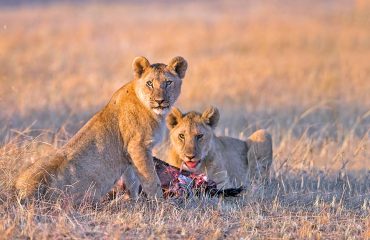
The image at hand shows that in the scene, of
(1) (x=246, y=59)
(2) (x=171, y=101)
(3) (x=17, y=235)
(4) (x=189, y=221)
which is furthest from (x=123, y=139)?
(1) (x=246, y=59)

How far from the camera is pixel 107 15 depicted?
99.7ft

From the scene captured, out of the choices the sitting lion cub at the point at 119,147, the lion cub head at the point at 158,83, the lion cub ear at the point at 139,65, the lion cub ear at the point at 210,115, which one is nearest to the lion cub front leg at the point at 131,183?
the sitting lion cub at the point at 119,147

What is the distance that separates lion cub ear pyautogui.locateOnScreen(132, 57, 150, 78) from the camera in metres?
7.09

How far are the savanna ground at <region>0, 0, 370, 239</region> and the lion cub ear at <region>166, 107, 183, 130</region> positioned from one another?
3.73 ft

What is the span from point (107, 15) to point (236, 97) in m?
17.5

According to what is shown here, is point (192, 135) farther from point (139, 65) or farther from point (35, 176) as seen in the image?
point (35, 176)

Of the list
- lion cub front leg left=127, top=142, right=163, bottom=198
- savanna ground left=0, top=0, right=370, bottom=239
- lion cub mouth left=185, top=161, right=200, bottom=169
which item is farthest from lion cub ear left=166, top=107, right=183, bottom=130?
lion cub front leg left=127, top=142, right=163, bottom=198

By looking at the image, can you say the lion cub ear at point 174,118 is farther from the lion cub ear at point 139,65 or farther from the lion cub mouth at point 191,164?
the lion cub ear at point 139,65

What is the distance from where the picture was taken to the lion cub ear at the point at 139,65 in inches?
279

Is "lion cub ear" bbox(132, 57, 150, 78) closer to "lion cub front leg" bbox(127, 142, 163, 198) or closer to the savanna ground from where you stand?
"lion cub front leg" bbox(127, 142, 163, 198)

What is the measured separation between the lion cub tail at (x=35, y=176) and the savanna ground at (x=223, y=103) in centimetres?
11

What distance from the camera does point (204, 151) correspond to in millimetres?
7879

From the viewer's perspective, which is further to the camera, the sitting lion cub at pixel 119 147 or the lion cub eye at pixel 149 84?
the lion cub eye at pixel 149 84

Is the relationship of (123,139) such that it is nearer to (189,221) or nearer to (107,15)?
(189,221)
